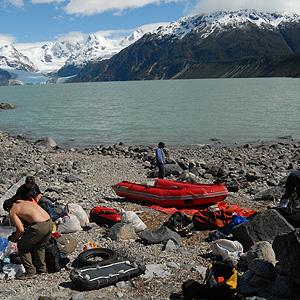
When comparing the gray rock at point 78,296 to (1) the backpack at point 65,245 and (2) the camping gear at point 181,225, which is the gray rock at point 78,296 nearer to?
(1) the backpack at point 65,245

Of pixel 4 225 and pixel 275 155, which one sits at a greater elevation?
pixel 4 225

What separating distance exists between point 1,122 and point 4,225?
41024 millimetres

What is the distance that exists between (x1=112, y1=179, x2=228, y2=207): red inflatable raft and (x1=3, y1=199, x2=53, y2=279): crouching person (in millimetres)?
5355

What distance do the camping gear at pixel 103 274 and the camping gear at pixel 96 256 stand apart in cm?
32

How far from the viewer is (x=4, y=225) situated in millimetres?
8852

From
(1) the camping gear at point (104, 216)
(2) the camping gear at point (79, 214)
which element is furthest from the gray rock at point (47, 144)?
(2) the camping gear at point (79, 214)

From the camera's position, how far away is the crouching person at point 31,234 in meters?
6.67

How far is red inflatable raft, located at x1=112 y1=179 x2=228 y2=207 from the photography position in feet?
37.6

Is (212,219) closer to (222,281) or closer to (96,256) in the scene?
(96,256)

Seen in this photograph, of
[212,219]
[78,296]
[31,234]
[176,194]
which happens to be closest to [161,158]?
[176,194]

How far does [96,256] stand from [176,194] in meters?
4.45

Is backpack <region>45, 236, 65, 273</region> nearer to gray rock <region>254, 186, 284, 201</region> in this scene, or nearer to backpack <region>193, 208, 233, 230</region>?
backpack <region>193, 208, 233, 230</region>

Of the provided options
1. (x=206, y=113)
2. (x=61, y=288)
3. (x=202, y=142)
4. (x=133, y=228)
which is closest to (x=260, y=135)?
(x=202, y=142)

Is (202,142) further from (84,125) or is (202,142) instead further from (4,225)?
(4,225)
